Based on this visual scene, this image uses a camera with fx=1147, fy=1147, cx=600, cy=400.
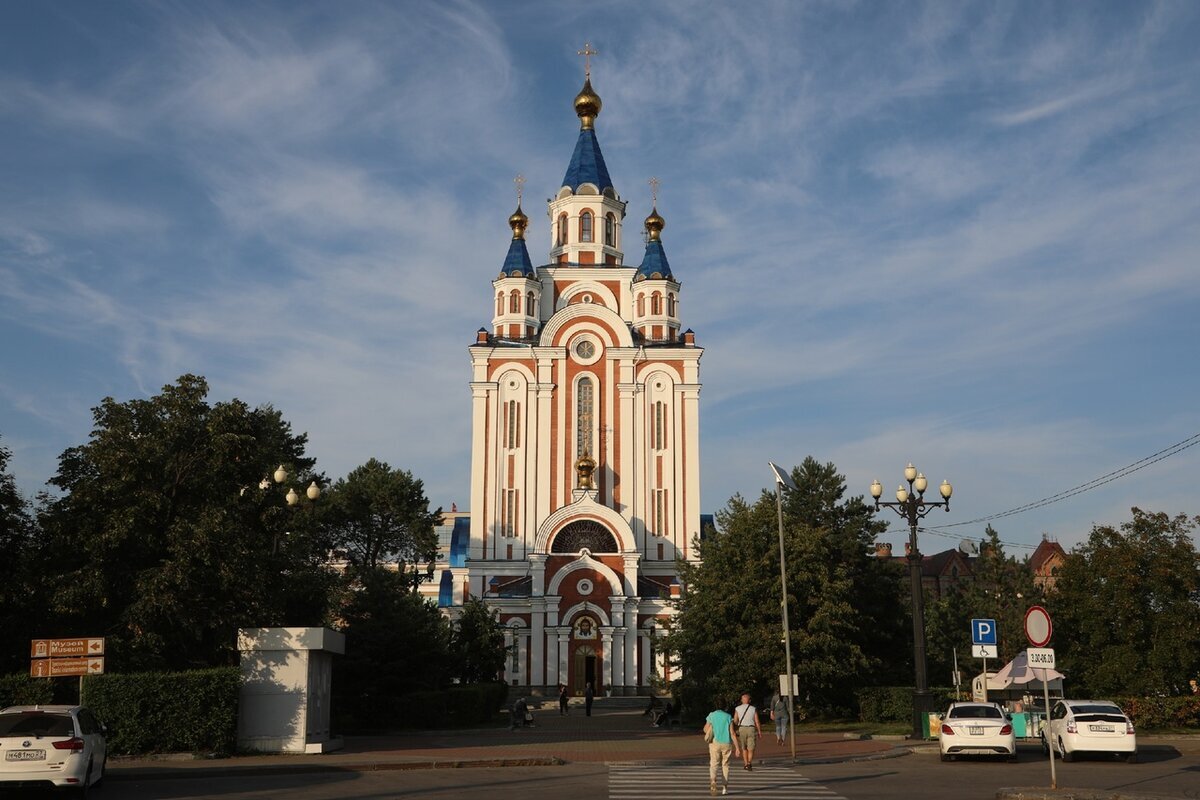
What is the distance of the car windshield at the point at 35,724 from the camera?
1634 centimetres

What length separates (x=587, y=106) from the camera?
240ft

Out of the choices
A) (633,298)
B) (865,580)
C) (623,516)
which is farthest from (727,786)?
(633,298)

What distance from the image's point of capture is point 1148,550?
34.1 metres

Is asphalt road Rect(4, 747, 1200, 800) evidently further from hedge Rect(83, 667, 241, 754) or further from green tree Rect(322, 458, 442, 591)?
green tree Rect(322, 458, 442, 591)

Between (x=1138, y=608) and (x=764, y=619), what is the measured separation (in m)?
11.0

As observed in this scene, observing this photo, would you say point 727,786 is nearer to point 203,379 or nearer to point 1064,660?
point 203,379

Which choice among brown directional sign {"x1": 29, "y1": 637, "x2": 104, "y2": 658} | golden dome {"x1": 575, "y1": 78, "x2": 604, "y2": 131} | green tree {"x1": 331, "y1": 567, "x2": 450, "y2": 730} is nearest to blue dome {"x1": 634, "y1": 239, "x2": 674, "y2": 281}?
golden dome {"x1": 575, "y1": 78, "x2": 604, "y2": 131}

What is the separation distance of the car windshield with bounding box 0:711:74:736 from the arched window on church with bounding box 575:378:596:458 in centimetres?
4691

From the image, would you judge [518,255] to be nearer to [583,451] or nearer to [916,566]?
[583,451]

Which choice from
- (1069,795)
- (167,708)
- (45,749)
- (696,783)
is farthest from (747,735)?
(45,749)

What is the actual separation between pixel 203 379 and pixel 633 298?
42.1m

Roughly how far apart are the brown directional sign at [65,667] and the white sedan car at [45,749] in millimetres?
4861

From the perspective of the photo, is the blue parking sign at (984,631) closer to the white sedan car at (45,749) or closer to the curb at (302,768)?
the curb at (302,768)

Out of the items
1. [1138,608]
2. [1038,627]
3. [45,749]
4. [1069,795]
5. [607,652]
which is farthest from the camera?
[607,652]
